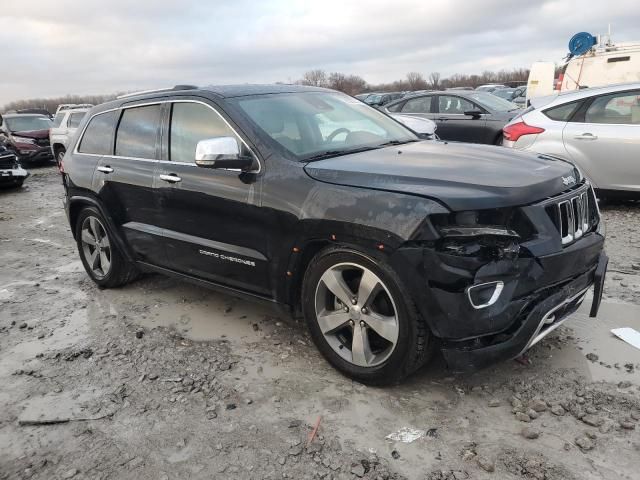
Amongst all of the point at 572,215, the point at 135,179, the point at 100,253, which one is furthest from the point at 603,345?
the point at 100,253

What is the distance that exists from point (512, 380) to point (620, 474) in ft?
2.73

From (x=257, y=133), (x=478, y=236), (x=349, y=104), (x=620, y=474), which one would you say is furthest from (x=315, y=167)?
(x=620, y=474)

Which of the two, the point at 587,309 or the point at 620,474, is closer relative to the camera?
the point at 620,474

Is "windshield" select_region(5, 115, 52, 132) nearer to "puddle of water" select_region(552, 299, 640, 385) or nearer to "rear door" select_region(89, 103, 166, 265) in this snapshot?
"rear door" select_region(89, 103, 166, 265)

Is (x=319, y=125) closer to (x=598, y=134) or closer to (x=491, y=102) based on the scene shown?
(x=598, y=134)

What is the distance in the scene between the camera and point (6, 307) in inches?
193

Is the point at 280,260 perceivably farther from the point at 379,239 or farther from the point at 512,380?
the point at 512,380

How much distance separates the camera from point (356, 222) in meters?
2.88

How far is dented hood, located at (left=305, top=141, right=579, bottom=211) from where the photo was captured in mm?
2740

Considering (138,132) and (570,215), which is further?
(138,132)

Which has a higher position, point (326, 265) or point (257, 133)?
point (257, 133)

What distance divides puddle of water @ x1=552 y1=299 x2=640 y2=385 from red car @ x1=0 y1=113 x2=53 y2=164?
17017 millimetres

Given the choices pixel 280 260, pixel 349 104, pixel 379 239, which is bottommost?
pixel 280 260

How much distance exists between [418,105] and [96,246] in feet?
25.8
